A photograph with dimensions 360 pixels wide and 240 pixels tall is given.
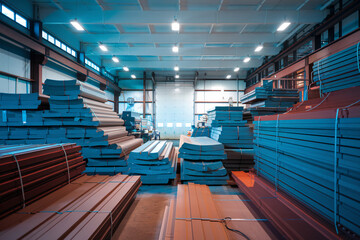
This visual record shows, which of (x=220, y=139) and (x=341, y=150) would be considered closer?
(x=341, y=150)

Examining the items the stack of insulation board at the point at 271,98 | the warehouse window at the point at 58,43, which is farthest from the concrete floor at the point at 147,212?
the warehouse window at the point at 58,43

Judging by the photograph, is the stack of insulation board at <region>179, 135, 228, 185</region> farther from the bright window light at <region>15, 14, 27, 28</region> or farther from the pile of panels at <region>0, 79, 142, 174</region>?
the bright window light at <region>15, 14, 27, 28</region>

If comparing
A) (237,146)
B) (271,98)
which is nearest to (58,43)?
(237,146)

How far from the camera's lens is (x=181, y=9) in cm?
798

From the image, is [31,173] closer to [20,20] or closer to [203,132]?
[203,132]

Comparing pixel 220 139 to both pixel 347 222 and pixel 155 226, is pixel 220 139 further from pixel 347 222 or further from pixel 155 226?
pixel 347 222

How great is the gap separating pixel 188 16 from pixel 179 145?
22.1 feet

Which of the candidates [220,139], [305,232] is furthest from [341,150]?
[220,139]

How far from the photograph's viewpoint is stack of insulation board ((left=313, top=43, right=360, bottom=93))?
6.57 feet

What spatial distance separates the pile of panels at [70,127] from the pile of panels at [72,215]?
3.92 ft

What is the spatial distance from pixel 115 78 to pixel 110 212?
57.2ft

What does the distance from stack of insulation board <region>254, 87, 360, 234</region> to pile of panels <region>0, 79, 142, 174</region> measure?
11.9 ft

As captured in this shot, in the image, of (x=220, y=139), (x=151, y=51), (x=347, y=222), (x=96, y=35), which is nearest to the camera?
(x=347, y=222)

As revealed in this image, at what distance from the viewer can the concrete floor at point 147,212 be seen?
2219mm
